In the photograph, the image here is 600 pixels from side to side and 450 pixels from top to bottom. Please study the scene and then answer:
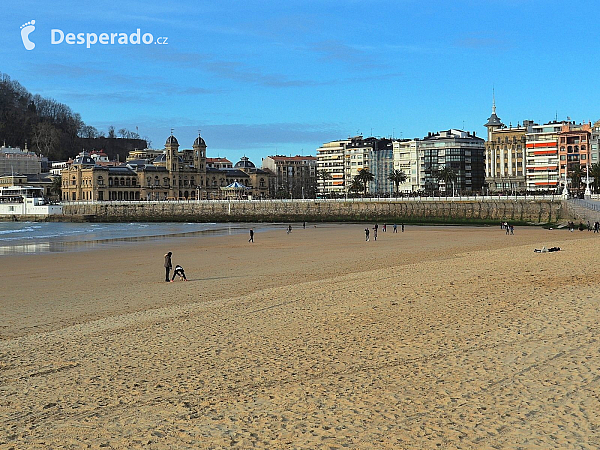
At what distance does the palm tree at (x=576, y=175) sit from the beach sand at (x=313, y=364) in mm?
68060

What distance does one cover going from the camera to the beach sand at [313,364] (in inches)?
282

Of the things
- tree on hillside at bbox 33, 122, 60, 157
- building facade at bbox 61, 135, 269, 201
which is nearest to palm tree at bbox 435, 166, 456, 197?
building facade at bbox 61, 135, 269, 201

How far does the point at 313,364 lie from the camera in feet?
31.9

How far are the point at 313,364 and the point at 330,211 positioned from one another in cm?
6989

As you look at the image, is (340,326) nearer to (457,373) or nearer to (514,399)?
(457,373)

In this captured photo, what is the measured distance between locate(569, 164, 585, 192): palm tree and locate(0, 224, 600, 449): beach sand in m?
68.1

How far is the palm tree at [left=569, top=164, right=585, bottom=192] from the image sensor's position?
81.8m

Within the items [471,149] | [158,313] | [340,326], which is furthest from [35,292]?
[471,149]

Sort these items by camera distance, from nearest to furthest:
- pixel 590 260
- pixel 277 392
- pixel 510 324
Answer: pixel 277 392
pixel 510 324
pixel 590 260

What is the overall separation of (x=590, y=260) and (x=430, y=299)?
8658 millimetres

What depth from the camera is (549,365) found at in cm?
907

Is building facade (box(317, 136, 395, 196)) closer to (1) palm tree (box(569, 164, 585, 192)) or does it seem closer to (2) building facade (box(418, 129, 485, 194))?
(2) building facade (box(418, 129, 485, 194))

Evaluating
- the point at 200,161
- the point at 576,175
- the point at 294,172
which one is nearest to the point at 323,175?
the point at 294,172

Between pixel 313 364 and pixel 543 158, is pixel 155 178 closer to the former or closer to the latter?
pixel 543 158
